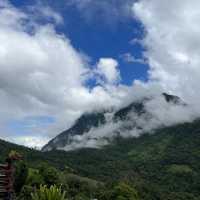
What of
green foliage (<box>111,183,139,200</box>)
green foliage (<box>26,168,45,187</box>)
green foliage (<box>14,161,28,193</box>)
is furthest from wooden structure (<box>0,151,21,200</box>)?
green foliage (<box>111,183,139,200</box>)

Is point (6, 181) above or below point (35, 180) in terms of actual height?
below

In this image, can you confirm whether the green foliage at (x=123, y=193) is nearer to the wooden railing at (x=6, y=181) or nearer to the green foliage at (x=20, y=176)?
the green foliage at (x=20, y=176)

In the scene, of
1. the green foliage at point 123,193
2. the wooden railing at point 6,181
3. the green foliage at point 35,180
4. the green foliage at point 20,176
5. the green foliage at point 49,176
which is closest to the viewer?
the wooden railing at point 6,181

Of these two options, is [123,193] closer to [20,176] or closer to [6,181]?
[20,176]

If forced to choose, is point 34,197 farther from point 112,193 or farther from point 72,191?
point 72,191

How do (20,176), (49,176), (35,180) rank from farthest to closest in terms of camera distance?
(49,176), (35,180), (20,176)

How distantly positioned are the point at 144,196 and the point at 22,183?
93.5 meters

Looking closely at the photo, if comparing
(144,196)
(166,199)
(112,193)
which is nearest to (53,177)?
(112,193)

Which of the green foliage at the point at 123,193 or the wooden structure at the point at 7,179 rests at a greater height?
the green foliage at the point at 123,193

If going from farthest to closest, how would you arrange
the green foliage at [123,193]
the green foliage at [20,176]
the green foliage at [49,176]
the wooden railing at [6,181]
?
the green foliage at [123,193] → the green foliage at [49,176] → the green foliage at [20,176] → the wooden railing at [6,181]

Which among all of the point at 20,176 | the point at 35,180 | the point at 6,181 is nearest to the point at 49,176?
the point at 35,180

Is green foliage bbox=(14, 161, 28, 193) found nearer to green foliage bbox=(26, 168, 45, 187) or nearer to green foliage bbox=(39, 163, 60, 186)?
green foliage bbox=(26, 168, 45, 187)

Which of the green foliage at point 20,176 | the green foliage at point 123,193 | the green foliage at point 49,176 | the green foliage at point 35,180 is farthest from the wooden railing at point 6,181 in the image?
the green foliage at point 123,193

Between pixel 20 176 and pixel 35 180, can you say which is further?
pixel 35 180
